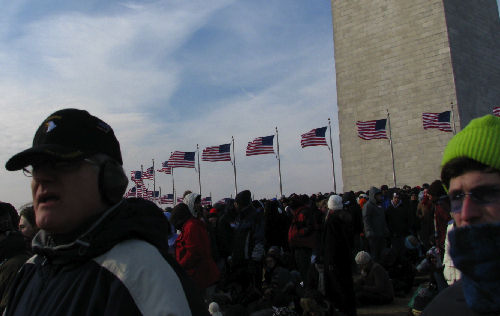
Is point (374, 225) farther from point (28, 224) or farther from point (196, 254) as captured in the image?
point (28, 224)

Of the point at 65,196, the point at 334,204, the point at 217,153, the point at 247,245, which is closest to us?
the point at 65,196

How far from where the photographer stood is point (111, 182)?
168 centimetres

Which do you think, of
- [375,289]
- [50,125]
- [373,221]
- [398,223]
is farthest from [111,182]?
[398,223]

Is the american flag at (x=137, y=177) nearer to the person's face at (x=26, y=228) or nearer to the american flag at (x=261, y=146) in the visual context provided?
the american flag at (x=261, y=146)

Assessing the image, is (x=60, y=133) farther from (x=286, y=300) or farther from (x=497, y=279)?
(x=286, y=300)

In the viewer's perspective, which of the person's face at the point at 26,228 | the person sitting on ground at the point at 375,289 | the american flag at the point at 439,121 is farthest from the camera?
the american flag at the point at 439,121

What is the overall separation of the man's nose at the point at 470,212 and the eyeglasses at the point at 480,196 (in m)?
0.01

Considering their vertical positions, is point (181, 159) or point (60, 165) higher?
point (181, 159)

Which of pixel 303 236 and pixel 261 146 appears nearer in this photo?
pixel 303 236

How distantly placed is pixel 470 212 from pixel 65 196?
1293 millimetres

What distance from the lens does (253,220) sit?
7617mm

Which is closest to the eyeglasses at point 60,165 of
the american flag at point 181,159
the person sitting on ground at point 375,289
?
the person sitting on ground at point 375,289

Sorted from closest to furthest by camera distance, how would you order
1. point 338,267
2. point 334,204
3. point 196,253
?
point 196,253, point 338,267, point 334,204

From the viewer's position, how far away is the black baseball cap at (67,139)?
5.12ft
